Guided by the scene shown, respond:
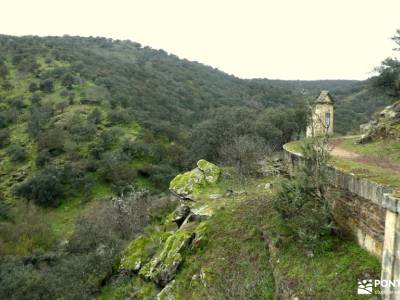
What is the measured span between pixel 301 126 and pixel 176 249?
902 inches

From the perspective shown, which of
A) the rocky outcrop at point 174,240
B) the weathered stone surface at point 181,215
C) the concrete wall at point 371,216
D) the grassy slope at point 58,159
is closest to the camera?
the concrete wall at point 371,216

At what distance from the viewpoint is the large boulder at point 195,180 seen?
51.7ft

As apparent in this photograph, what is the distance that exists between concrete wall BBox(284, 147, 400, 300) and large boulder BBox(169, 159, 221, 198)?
730cm

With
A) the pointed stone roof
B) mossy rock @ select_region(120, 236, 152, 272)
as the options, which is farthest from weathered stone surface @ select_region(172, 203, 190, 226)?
the pointed stone roof

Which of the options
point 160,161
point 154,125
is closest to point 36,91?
point 154,125

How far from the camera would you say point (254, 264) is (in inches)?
383

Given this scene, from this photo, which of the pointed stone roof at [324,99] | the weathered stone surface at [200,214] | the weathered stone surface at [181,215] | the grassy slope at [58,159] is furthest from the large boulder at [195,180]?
the grassy slope at [58,159]

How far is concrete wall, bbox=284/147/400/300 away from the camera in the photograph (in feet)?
20.7

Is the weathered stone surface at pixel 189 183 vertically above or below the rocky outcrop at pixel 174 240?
above

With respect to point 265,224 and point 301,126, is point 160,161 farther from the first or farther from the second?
point 265,224

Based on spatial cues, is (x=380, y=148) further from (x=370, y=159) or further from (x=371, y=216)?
(x=371, y=216)

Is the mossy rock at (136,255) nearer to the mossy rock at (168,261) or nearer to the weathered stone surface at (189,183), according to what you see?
the mossy rock at (168,261)

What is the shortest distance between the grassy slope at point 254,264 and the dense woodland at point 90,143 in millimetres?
3637
